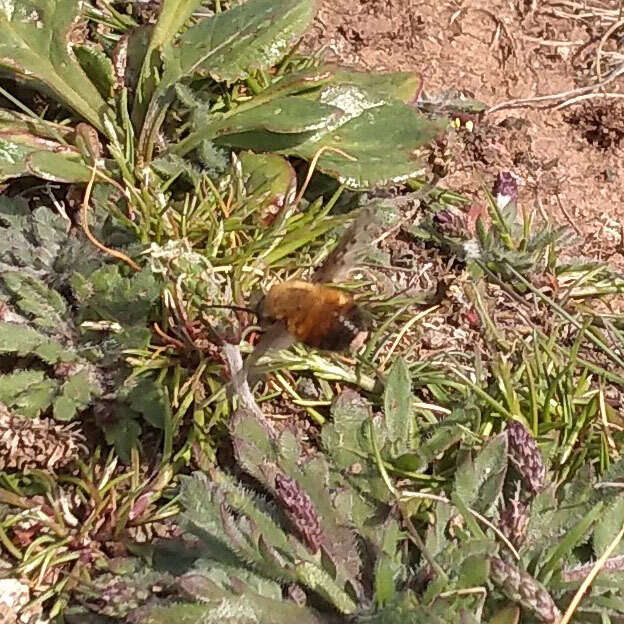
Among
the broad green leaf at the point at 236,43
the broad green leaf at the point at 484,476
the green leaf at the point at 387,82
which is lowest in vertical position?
the broad green leaf at the point at 484,476

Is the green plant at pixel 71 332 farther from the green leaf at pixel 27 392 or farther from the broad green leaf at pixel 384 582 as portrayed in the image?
the broad green leaf at pixel 384 582

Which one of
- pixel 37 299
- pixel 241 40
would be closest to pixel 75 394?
pixel 37 299

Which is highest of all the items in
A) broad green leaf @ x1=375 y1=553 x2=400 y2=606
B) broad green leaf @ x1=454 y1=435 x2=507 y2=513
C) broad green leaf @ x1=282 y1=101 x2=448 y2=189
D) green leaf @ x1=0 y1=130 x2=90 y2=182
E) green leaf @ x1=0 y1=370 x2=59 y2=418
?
broad green leaf @ x1=282 y1=101 x2=448 y2=189

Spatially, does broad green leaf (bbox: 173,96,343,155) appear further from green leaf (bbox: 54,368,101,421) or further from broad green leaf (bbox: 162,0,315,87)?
green leaf (bbox: 54,368,101,421)

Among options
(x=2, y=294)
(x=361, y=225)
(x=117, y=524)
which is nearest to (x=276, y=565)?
(x=117, y=524)

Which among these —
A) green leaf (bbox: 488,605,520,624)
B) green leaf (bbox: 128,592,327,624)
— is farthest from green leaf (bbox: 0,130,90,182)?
green leaf (bbox: 488,605,520,624)

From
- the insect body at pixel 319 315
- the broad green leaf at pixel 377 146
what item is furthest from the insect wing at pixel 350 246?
the broad green leaf at pixel 377 146

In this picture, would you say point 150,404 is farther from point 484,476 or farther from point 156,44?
point 156,44
